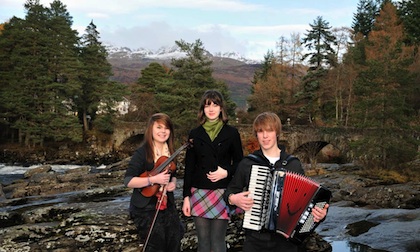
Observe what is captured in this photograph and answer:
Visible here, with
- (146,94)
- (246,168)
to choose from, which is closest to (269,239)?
(246,168)

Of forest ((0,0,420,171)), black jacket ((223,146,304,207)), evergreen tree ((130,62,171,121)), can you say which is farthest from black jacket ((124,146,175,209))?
evergreen tree ((130,62,171,121))

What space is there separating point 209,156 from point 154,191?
0.62 meters

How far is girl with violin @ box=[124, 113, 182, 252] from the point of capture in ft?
11.7

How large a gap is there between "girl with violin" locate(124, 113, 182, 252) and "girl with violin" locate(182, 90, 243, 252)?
0.21 metres

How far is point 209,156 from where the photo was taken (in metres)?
3.76

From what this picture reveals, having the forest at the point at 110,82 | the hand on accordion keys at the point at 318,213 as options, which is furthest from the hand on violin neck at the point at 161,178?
the forest at the point at 110,82

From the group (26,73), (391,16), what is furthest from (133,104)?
A: (391,16)

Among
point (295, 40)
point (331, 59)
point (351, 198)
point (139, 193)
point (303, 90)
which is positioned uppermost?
point (295, 40)

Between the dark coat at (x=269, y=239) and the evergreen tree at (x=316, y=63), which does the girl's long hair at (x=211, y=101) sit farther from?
the evergreen tree at (x=316, y=63)

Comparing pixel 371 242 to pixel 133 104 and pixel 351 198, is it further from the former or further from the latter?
pixel 133 104

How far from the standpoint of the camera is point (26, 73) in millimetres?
32969

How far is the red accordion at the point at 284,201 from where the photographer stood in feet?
9.36

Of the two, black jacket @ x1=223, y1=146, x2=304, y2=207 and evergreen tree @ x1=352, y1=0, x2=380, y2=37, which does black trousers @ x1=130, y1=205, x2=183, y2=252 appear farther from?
evergreen tree @ x1=352, y1=0, x2=380, y2=37

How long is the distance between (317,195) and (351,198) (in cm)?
959
